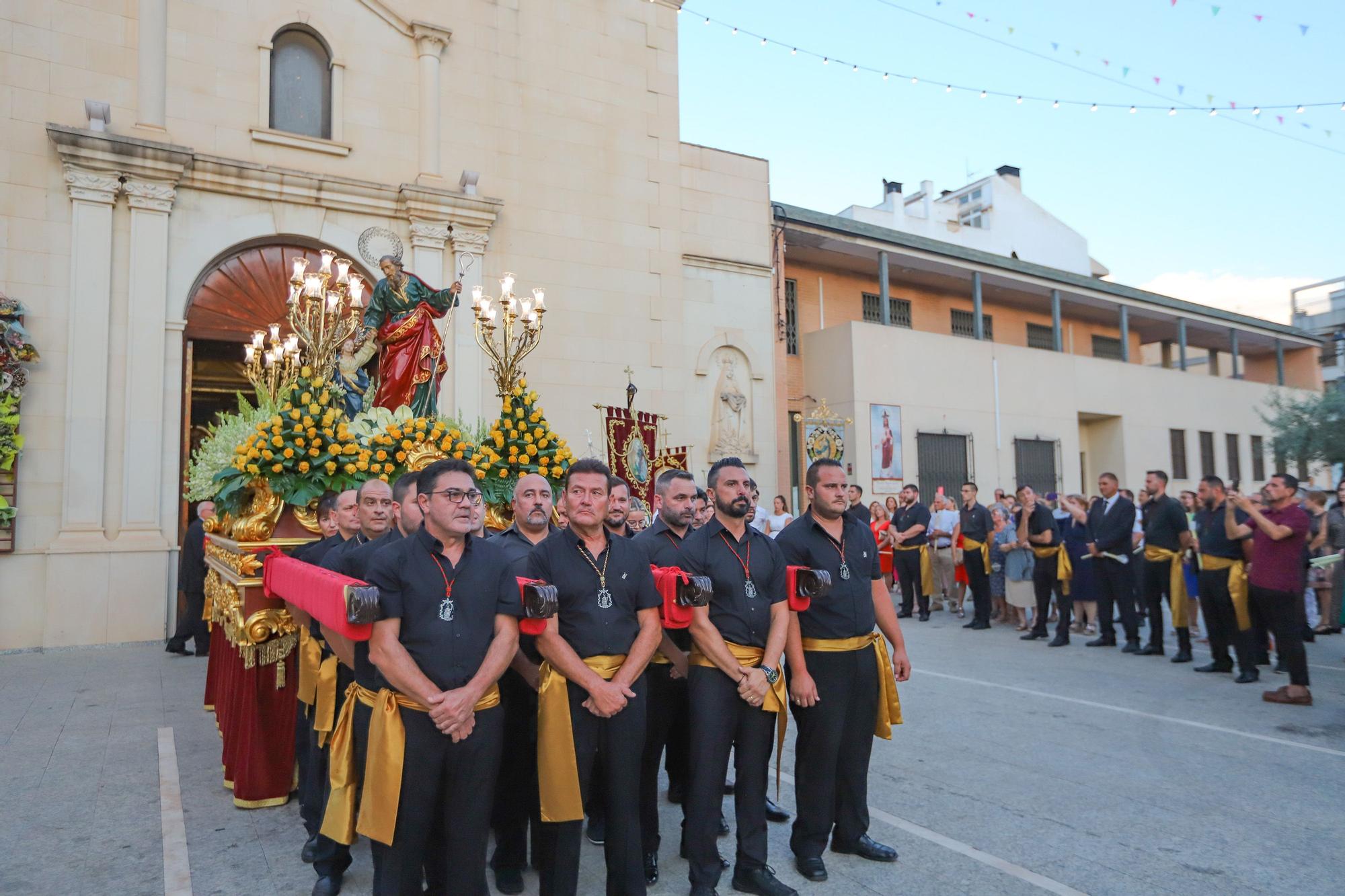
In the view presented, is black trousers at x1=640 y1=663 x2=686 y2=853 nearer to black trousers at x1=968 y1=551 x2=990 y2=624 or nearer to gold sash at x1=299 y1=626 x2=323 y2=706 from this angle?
gold sash at x1=299 y1=626 x2=323 y2=706

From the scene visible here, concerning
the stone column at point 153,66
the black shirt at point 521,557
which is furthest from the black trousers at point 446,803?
the stone column at point 153,66

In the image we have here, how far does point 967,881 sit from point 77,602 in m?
11.5

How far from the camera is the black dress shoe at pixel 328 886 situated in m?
3.98

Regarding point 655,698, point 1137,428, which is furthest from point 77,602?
point 1137,428

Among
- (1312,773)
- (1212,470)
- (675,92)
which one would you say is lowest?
(1312,773)

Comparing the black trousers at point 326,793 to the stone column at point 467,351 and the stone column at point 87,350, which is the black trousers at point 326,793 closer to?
the stone column at point 87,350

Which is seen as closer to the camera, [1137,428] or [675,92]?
[675,92]

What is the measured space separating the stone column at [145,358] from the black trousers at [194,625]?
5.66 ft

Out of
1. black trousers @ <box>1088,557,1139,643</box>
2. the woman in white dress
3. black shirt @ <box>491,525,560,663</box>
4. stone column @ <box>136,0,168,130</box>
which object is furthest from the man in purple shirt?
stone column @ <box>136,0,168,130</box>

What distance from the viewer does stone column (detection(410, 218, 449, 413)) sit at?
14.0 meters

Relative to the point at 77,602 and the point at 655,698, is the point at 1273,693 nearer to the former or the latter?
the point at 655,698

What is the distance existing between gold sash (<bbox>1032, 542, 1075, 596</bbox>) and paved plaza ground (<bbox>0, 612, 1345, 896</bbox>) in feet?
8.21

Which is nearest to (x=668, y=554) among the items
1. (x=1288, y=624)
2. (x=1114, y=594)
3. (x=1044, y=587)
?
(x=1288, y=624)

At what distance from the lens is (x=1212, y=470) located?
1073 inches
